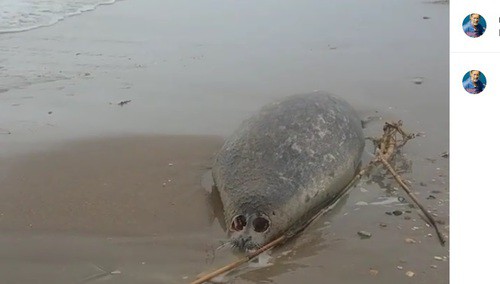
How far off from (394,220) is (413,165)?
2.70 ft

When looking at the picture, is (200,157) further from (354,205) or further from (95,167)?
(354,205)

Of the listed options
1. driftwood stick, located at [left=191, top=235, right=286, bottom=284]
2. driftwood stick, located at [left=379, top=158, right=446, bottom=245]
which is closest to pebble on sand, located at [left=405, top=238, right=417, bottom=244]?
driftwood stick, located at [left=379, top=158, right=446, bottom=245]

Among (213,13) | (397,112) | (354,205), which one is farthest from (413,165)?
(213,13)

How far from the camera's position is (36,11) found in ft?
30.7

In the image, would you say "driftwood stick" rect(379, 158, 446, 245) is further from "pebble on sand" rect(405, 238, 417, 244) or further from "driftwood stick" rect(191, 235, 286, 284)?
"driftwood stick" rect(191, 235, 286, 284)

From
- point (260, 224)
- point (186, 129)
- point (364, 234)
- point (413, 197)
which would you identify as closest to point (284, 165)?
point (260, 224)

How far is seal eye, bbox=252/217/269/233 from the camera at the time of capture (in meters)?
3.20

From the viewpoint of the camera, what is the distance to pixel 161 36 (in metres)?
7.63

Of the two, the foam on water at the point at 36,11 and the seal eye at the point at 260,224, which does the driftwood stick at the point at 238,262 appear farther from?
the foam on water at the point at 36,11

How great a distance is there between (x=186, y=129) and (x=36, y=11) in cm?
566
